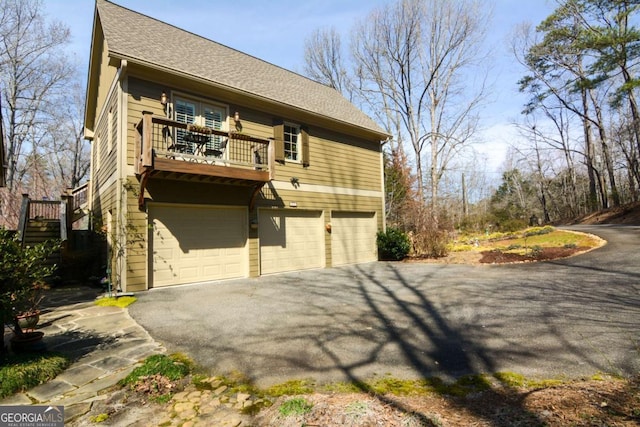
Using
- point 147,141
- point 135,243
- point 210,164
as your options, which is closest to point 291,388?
point 147,141

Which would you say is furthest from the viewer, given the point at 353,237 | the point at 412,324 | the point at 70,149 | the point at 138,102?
the point at 70,149

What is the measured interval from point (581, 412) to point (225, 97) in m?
8.99

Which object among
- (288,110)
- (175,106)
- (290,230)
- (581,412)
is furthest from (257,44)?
(581,412)

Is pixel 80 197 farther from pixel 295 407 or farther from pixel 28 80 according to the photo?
pixel 295 407

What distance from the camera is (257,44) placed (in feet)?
51.4

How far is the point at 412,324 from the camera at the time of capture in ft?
15.6

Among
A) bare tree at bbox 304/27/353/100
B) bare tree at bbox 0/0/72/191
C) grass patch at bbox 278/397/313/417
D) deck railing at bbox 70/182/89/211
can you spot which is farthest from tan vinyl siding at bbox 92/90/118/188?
bare tree at bbox 304/27/353/100

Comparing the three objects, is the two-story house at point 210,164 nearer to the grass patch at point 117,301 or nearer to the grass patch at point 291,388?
the grass patch at point 117,301

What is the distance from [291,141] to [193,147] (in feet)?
10.8

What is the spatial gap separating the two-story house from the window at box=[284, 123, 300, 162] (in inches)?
1.5

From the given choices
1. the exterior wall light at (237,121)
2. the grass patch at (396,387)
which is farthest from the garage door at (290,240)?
the grass patch at (396,387)

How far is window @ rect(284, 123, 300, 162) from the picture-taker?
10.2 metres

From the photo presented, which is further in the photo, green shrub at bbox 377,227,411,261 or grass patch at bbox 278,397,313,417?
green shrub at bbox 377,227,411,261

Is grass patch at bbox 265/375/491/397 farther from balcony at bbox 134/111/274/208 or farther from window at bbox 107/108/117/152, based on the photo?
window at bbox 107/108/117/152
